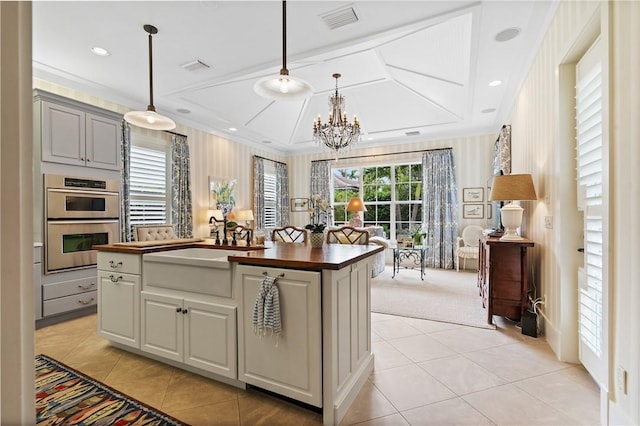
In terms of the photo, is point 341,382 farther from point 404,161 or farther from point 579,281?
point 404,161

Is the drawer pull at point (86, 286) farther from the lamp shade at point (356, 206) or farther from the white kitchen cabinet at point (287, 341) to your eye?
the lamp shade at point (356, 206)

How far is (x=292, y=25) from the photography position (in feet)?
9.53

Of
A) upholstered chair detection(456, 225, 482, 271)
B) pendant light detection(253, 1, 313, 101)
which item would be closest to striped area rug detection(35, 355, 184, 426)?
pendant light detection(253, 1, 313, 101)

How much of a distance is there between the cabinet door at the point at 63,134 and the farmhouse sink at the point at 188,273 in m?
1.98

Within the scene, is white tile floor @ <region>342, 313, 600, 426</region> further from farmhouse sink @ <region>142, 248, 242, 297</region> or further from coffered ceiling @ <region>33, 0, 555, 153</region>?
coffered ceiling @ <region>33, 0, 555, 153</region>

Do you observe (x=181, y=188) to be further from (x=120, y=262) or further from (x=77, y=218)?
(x=120, y=262)

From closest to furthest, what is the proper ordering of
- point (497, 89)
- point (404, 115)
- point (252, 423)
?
1. point (252, 423)
2. point (497, 89)
3. point (404, 115)

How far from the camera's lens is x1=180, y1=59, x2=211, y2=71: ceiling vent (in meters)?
3.65

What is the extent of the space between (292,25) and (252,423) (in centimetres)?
319

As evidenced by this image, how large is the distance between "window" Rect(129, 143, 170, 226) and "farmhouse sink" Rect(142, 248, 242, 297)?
2.62 m

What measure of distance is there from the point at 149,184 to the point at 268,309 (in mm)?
4026

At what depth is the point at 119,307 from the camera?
261 centimetres

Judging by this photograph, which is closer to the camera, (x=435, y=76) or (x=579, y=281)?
(x=579, y=281)
